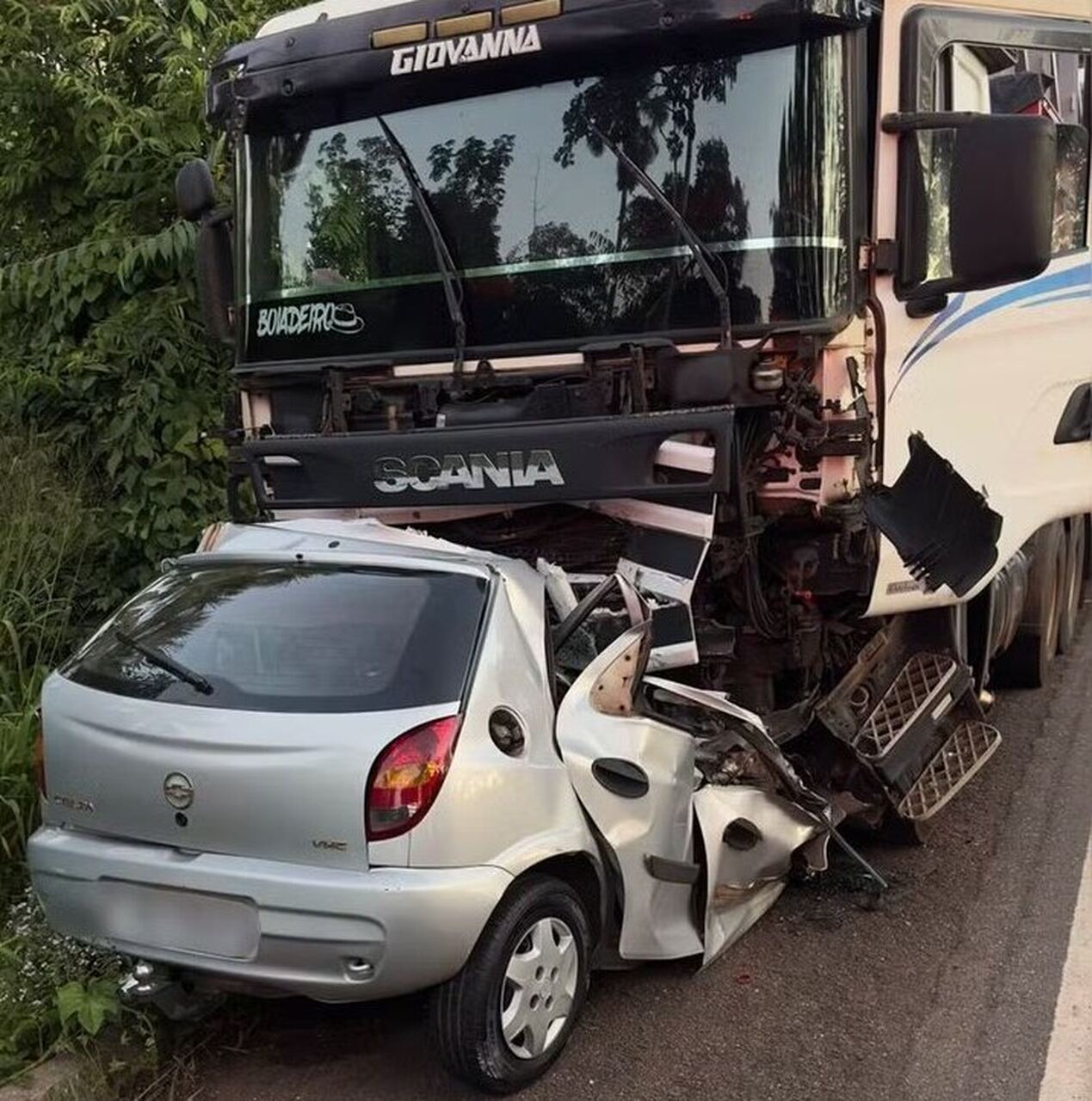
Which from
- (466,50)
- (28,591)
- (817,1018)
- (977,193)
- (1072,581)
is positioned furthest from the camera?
(1072,581)

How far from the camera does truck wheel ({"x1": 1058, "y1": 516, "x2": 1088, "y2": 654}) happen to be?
309 inches

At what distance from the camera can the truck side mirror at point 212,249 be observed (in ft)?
18.2

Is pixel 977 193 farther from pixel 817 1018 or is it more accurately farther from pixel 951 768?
pixel 817 1018

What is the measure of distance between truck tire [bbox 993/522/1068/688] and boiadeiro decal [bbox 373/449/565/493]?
3.59m

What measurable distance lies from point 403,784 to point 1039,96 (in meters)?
4.07

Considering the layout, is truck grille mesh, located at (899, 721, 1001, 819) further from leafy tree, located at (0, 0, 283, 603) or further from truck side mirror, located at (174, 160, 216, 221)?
leafy tree, located at (0, 0, 283, 603)

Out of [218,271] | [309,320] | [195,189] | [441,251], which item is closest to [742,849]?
[441,251]

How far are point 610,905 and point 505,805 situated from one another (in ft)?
2.01

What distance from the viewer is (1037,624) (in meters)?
7.00

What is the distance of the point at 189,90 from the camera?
703cm

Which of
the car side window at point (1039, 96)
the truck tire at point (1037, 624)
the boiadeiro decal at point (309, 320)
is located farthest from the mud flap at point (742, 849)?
the truck tire at point (1037, 624)

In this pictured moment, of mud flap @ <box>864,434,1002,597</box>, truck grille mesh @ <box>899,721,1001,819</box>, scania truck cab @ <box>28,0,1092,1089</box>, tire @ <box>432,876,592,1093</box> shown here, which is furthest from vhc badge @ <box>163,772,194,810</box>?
truck grille mesh @ <box>899,721,1001,819</box>

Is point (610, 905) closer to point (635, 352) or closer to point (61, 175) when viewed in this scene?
point (635, 352)

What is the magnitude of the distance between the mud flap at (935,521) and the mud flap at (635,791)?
114cm
